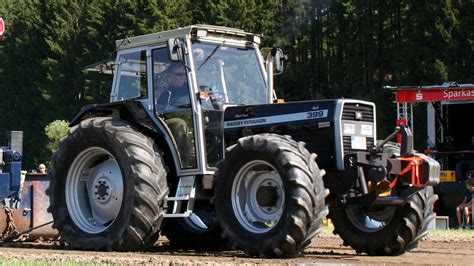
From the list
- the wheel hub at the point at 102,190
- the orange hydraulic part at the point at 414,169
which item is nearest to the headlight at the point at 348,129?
the orange hydraulic part at the point at 414,169

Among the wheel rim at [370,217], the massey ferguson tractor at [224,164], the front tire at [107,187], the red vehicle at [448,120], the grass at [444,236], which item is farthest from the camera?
the red vehicle at [448,120]

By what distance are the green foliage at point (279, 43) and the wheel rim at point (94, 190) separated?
1.68 metres

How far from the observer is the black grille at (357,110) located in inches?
424

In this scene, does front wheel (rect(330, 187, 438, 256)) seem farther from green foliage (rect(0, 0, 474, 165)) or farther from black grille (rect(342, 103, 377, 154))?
green foliage (rect(0, 0, 474, 165))

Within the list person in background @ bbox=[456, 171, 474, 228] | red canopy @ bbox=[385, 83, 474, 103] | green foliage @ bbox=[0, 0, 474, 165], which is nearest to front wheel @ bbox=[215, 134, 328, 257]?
green foliage @ bbox=[0, 0, 474, 165]

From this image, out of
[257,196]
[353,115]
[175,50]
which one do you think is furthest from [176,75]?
[353,115]

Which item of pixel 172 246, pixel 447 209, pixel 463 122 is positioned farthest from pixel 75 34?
pixel 172 246

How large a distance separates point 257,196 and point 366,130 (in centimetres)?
159

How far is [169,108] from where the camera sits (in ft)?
37.8

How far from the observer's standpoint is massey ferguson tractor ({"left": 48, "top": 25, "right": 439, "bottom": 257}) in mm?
10352

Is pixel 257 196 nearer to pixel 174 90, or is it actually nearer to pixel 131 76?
pixel 174 90

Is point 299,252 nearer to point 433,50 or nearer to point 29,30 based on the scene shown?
point 433,50

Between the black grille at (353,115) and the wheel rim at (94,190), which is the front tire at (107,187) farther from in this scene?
the black grille at (353,115)

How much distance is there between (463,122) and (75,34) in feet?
111
